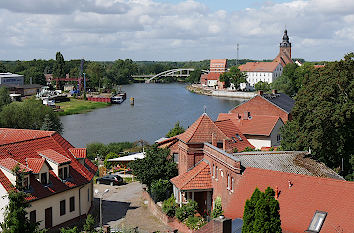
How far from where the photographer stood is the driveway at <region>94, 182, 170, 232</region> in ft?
87.1

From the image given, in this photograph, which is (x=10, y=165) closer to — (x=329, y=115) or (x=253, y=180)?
(x=253, y=180)

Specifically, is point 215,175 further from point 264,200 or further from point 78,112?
point 78,112

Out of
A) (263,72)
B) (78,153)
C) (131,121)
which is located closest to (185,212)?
(78,153)

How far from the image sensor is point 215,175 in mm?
26750

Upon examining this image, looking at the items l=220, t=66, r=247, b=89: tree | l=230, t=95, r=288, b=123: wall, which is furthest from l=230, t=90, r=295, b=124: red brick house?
l=220, t=66, r=247, b=89: tree

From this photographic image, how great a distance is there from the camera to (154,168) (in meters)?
31.3

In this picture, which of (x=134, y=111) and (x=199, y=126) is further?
(x=134, y=111)

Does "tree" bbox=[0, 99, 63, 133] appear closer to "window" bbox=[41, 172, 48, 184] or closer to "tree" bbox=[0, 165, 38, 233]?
"window" bbox=[41, 172, 48, 184]

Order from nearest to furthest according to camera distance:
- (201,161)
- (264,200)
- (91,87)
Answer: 1. (264,200)
2. (201,161)
3. (91,87)

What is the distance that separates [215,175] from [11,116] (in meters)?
41.1

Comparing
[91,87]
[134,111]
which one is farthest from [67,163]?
[91,87]

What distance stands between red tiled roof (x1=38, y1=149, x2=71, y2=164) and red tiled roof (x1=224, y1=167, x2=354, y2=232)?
922 cm

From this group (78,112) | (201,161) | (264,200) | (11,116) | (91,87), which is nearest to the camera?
(264,200)

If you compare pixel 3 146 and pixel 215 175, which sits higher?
pixel 3 146
